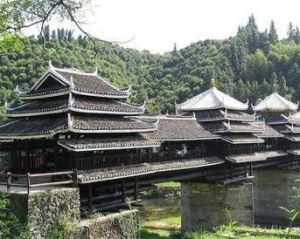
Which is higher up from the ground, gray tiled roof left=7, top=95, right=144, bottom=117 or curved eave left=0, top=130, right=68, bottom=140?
gray tiled roof left=7, top=95, right=144, bottom=117

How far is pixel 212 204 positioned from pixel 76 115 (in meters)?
13.6

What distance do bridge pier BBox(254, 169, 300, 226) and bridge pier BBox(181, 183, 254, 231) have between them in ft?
26.5

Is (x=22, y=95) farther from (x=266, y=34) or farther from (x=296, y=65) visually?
(x=266, y=34)

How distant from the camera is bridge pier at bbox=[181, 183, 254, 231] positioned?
91.2 feet

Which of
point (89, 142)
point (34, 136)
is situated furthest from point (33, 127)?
point (89, 142)

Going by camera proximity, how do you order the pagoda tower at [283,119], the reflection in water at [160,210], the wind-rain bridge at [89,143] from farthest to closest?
the reflection in water at [160,210] < the pagoda tower at [283,119] < the wind-rain bridge at [89,143]

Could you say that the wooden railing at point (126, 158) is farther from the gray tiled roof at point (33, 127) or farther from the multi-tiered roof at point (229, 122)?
the multi-tiered roof at point (229, 122)

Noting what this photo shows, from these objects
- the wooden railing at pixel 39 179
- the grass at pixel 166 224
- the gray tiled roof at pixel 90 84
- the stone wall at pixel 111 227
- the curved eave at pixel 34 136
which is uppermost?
the gray tiled roof at pixel 90 84

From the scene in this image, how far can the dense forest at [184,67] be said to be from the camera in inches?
2442

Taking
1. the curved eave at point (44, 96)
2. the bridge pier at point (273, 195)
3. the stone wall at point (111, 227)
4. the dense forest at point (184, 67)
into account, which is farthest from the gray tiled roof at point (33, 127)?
the dense forest at point (184, 67)

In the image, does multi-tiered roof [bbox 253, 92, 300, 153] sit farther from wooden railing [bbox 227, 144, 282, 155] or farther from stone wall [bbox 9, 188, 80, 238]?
stone wall [bbox 9, 188, 80, 238]

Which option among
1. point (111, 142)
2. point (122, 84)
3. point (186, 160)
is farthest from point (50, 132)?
point (122, 84)

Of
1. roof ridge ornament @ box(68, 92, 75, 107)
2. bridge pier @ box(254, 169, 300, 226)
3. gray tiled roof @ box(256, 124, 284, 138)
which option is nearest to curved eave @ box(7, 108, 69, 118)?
roof ridge ornament @ box(68, 92, 75, 107)

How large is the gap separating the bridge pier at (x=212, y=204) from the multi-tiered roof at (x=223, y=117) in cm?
307
